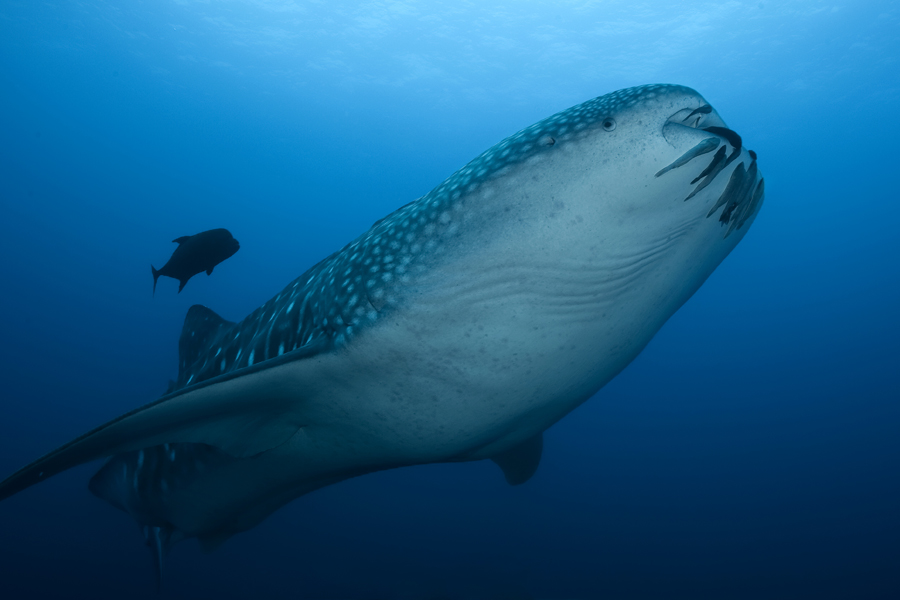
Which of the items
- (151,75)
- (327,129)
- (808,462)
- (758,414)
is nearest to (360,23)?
(327,129)

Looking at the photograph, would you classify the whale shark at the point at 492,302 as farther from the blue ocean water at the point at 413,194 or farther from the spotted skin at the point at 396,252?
the blue ocean water at the point at 413,194

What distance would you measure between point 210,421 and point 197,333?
81.9 inches

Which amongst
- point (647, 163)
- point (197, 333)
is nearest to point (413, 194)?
point (197, 333)

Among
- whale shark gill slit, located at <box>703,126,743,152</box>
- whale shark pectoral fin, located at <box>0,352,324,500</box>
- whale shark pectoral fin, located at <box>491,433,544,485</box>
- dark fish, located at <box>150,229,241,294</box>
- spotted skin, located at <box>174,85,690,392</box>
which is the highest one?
dark fish, located at <box>150,229,241,294</box>

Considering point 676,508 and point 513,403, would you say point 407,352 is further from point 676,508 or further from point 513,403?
point 676,508

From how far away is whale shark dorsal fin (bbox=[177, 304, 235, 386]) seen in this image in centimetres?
382

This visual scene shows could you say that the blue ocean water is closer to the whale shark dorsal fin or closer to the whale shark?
the whale shark dorsal fin

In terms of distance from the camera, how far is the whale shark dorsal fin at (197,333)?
3822 millimetres

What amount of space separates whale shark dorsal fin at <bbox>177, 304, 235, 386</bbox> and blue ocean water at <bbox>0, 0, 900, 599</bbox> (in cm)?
318

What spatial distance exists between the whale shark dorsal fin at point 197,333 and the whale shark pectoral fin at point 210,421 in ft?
4.89

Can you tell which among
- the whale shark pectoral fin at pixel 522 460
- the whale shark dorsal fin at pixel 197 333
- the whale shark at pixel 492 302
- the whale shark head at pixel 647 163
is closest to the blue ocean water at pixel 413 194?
the whale shark dorsal fin at pixel 197 333

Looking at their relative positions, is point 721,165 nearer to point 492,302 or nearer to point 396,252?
point 492,302

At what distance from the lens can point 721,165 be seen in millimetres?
1490

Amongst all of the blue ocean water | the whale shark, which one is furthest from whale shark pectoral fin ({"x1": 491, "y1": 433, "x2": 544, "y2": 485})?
the blue ocean water
